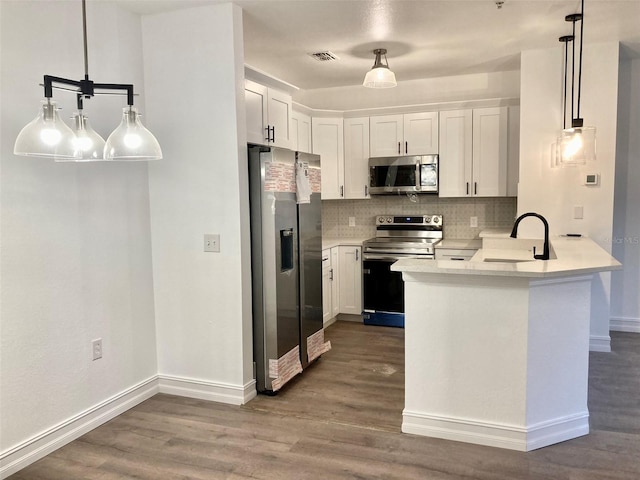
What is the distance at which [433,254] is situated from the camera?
4.91 meters

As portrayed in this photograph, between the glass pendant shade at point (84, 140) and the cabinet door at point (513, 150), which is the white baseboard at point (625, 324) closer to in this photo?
the cabinet door at point (513, 150)

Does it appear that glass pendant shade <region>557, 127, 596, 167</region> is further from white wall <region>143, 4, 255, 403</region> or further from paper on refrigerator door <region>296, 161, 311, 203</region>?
white wall <region>143, 4, 255, 403</region>

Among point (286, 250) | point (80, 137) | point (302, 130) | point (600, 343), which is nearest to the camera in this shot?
point (80, 137)

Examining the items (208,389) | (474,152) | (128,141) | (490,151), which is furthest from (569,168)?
(128,141)

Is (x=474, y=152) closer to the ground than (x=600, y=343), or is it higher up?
higher up

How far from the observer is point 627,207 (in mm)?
4746

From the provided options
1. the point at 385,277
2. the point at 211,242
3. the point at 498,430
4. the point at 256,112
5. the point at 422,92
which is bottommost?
the point at 498,430

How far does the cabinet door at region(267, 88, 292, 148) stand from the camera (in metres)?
3.75

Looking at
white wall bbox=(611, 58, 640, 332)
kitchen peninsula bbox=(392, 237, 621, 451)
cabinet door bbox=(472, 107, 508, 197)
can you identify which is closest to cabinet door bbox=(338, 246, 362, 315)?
cabinet door bbox=(472, 107, 508, 197)

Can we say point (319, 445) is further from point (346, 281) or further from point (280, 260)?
point (346, 281)

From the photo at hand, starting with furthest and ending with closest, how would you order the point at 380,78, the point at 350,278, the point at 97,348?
the point at 350,278 < the point at 380,78 < the point at 97,348

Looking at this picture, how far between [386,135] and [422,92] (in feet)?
2.12

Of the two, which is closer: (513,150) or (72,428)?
(72,428)

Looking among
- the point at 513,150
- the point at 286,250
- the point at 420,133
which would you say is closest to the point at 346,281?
the point at 420,133
